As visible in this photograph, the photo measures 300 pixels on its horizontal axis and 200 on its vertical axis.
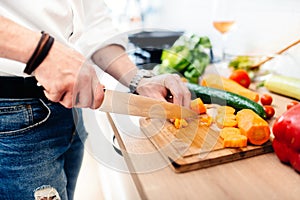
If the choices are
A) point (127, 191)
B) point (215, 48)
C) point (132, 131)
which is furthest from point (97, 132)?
point (215, 48)

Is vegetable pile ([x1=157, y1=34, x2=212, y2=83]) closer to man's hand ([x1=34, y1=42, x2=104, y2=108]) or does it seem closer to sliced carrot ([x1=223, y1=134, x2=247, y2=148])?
sliced carrot ([x1=223, y1=134, x2=247, y2=148])

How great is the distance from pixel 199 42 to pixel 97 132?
77 centimetres

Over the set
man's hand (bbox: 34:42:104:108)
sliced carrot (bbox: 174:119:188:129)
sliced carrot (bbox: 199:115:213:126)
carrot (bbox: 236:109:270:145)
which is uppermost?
man's hand (bbox: 34:42:104:108)

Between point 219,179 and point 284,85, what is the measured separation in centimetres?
56

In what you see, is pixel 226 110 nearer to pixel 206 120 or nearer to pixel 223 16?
pixel 206 120

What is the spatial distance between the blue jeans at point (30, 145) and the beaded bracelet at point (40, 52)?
0.16 m

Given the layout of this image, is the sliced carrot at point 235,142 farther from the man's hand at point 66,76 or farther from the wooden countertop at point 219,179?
the man's hand at point 66,76

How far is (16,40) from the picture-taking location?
42 centimetres

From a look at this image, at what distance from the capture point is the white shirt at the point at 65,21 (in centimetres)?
52

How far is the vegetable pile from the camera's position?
1085 millimetres

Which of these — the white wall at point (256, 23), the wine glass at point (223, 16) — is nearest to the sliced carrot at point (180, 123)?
the white wall at point (256, 23)

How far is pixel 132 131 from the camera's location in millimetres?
654

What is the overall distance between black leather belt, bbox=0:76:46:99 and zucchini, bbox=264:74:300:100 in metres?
0.75

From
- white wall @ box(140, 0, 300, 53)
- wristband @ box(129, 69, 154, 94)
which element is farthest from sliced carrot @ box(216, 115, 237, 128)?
white wall @ box(140, 0, 300, 53)
